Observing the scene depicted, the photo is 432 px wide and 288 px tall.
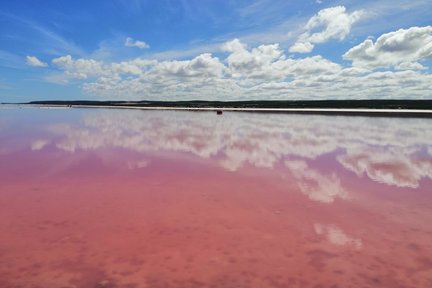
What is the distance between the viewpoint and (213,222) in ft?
20.8

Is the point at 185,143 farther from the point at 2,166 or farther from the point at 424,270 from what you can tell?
the point at 424,270

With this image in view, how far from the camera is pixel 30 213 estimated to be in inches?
259

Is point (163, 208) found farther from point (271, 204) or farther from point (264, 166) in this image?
point (264, 166)

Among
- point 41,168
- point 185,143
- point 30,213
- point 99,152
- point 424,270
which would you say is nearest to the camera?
point 424,270

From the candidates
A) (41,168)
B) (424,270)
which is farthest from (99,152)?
(424,270)

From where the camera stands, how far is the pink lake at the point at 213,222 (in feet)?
14.9

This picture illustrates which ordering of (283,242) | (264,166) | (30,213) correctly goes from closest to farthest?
(283,242), (30,213), (264,166)

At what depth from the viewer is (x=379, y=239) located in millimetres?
5629

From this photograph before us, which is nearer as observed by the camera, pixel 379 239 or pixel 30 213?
pixel 379 239

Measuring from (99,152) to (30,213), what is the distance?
756 centimetres

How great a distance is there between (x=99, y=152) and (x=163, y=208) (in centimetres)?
775

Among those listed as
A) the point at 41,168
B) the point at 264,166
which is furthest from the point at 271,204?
the point at 41,168

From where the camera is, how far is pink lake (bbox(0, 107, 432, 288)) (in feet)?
14.9

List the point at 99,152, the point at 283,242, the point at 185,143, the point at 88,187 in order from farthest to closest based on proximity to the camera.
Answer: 1. the point at 185,143
2. the point at 99,152
3. the point at 88,187
4. the point at 283,242
